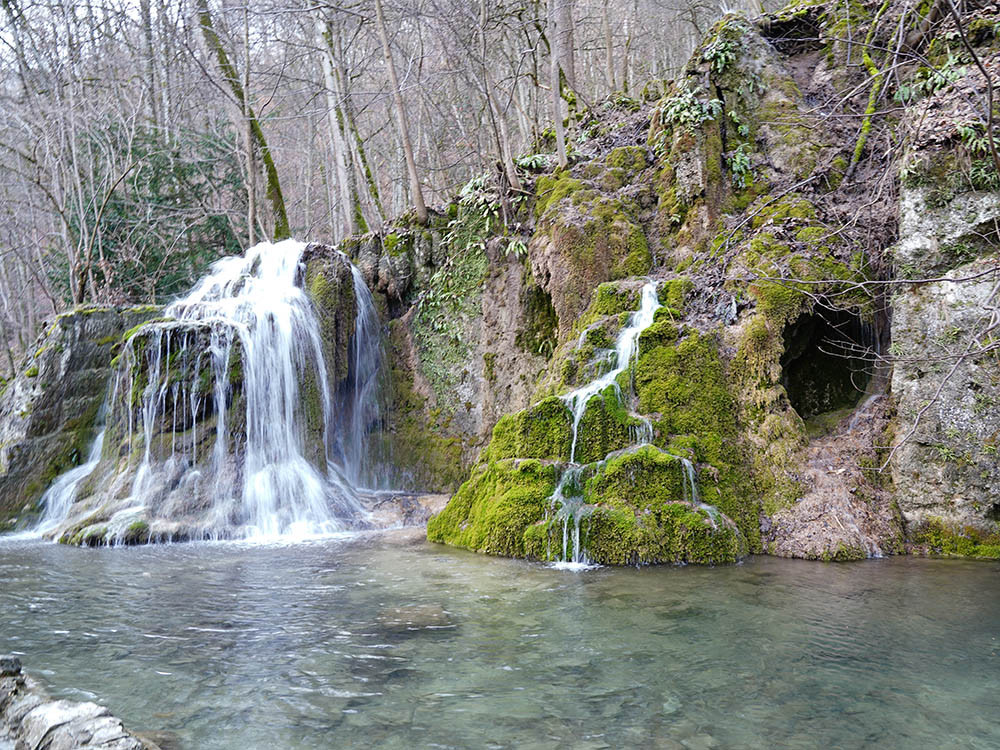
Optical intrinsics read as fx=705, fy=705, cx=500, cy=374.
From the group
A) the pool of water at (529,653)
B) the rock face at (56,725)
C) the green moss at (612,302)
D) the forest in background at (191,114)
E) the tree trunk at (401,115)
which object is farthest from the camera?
the forest in background at (191,114)

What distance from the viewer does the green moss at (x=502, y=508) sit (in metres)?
7.58

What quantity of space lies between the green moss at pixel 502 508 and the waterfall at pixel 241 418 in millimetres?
2329

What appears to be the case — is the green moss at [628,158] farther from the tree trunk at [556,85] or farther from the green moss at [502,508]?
the green moss at [502,508]

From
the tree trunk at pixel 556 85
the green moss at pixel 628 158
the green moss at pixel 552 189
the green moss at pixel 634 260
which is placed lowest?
the green moss at pixel 634 260

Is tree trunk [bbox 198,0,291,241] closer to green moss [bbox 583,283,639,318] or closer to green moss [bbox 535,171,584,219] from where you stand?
green moss [bbox 535,171,584,219]

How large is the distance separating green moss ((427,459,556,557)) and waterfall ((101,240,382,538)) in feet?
7.64

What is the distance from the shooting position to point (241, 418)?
11.0 meters

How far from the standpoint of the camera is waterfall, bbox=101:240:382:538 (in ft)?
32.8

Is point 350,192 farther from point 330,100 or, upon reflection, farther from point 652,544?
point 652,544

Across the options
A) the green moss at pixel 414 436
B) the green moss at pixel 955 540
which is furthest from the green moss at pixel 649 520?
the green moss at pixel 414 436

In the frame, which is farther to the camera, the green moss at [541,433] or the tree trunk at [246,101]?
the tree trunk at [246,101]

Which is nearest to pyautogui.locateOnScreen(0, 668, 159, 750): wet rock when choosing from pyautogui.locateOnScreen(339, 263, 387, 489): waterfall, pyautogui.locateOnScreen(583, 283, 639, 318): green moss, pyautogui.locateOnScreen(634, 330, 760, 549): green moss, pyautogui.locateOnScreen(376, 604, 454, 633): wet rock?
pyautogui.locateOnScreen(376, 604, 454, 633): wet rock

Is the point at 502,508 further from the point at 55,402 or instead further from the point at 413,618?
the point at 55,402

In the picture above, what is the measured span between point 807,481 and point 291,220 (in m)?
23.3
